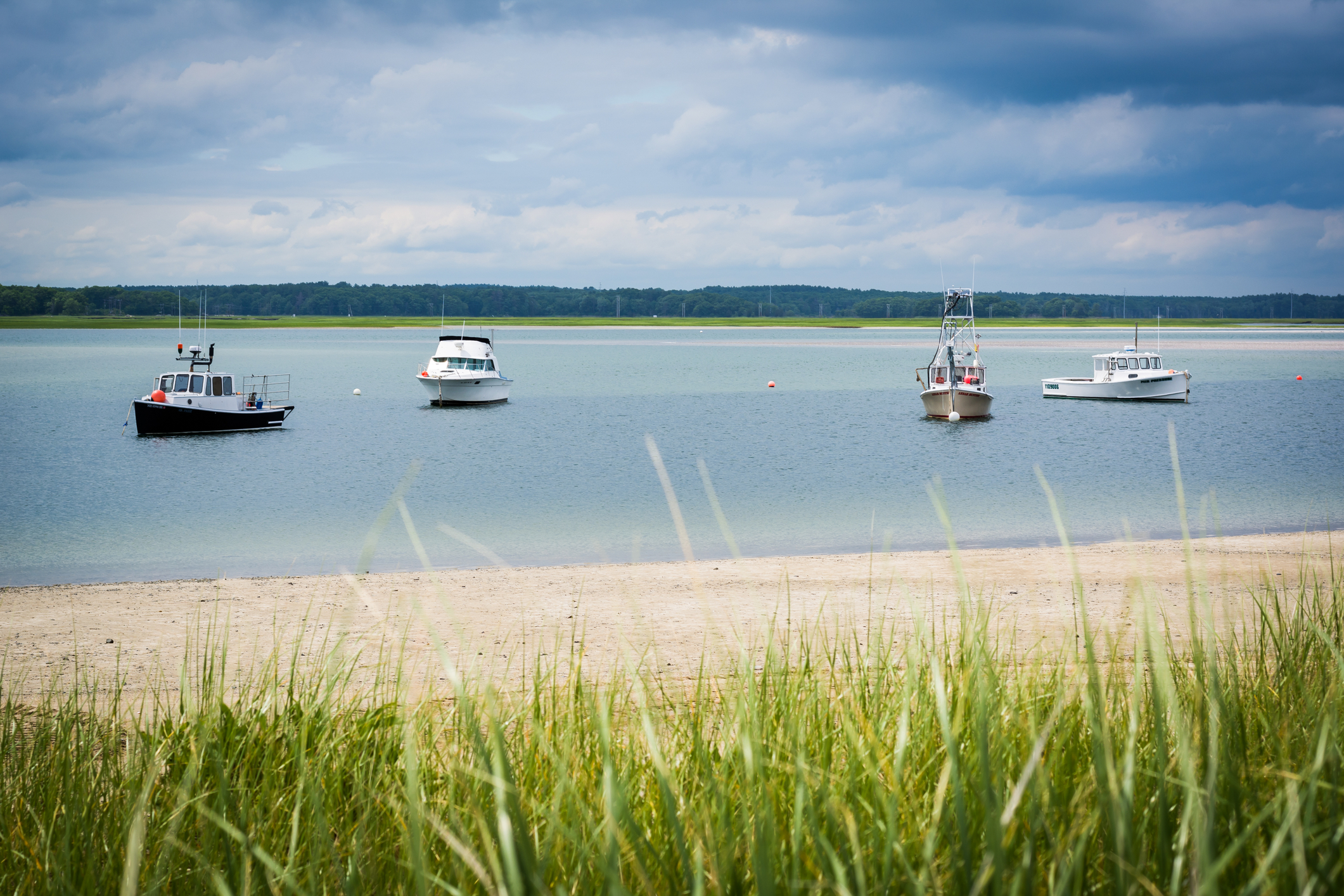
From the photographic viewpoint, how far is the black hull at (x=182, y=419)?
38.4 metres

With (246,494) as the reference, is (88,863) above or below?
above

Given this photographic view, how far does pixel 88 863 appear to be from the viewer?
2.77 m

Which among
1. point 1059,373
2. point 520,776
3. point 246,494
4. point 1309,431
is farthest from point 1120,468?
point 1059,373

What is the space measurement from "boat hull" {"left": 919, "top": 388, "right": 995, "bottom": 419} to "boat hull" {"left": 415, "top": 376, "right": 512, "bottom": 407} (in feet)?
72.2

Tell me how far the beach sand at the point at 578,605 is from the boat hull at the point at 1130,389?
38697 millimetres

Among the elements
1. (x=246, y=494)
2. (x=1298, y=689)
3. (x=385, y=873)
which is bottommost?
(x=246, y=494)

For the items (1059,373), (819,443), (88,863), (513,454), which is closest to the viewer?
(88,863)

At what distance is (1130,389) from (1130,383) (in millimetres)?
464

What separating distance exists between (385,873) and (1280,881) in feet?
6.87

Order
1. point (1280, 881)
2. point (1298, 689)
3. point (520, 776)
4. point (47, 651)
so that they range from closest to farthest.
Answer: point (1280, 881)
point (520, 776)
point (1298, 689)
point (47, 651)

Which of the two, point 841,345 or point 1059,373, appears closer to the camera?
point 1059,373

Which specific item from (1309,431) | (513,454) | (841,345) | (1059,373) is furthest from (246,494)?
(841,345)

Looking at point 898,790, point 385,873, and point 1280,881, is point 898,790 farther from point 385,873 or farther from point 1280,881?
point 385,873

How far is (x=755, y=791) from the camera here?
2.46 metres
